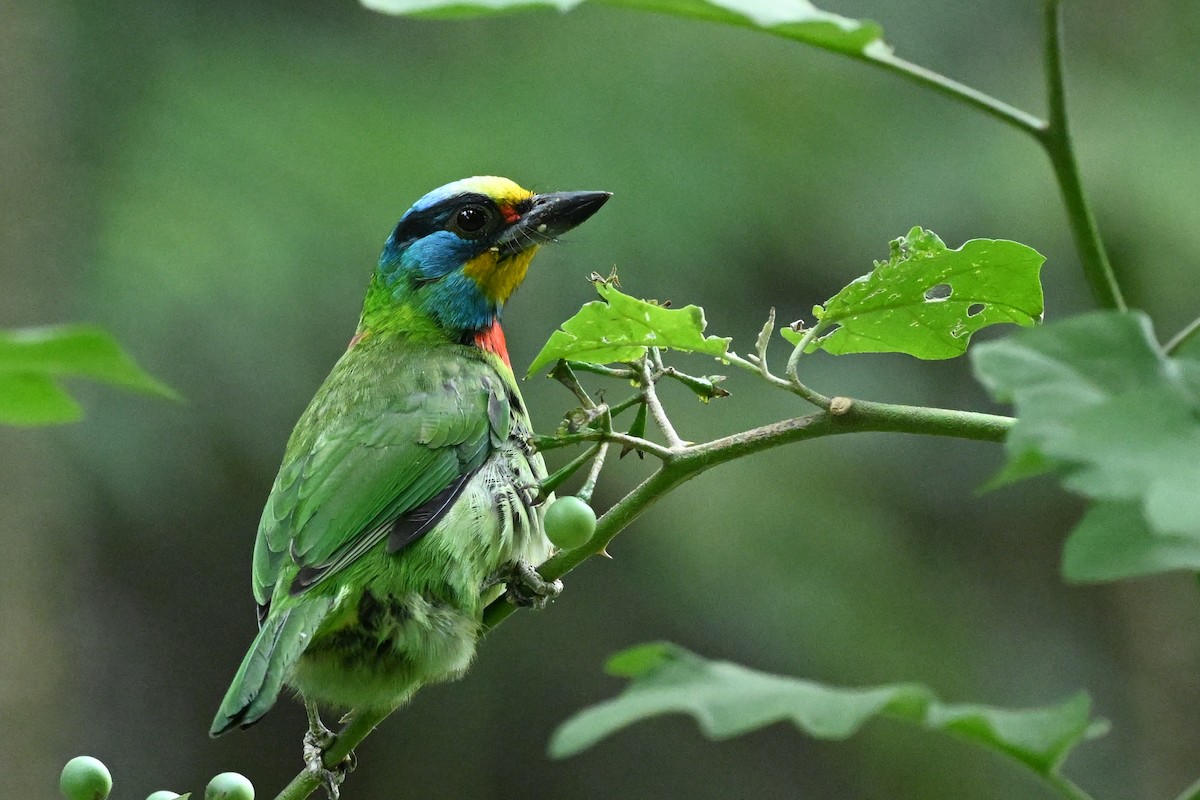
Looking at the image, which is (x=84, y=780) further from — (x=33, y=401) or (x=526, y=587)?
(x=526, y=587)

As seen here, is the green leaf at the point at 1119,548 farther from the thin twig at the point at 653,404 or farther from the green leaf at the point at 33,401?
the thin twig at the point at 653,404

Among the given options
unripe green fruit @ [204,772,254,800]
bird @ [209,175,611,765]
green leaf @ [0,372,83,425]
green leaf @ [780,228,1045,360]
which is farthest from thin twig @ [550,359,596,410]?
green leaf @ [0,372,83,425]

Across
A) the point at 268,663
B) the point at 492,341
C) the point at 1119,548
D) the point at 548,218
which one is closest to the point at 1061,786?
the point at 1119,548

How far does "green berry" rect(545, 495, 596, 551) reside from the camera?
1.41m

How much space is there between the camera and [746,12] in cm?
73

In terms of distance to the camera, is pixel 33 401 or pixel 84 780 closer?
pixel 33 401

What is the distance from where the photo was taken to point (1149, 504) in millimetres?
555

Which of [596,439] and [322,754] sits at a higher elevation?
[596,439]

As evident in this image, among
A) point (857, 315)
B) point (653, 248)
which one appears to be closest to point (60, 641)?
point (653, 248)

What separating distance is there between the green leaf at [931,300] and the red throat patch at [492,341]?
1588mm

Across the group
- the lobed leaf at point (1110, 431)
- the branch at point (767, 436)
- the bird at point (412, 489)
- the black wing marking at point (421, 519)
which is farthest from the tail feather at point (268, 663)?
the lobed leaf at point (1110, 431)

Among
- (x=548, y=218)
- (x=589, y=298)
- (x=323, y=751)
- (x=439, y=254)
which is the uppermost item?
(x=548, y=218)

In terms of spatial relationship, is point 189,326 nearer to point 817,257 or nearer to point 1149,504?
point 817,257

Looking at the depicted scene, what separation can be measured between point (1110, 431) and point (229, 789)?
1101 mm
